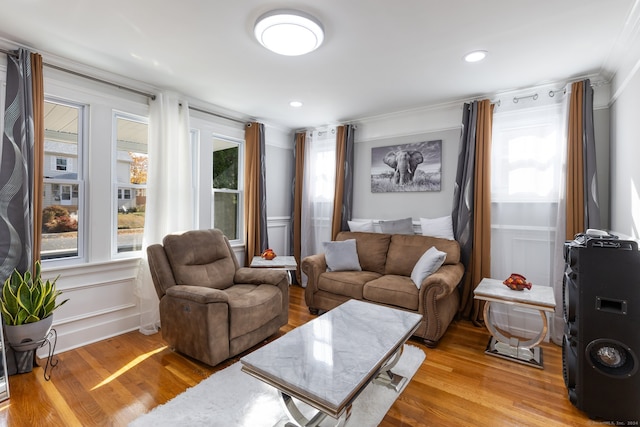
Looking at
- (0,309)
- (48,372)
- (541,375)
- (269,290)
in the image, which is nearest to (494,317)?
(541,375)

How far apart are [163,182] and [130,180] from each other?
362 mm

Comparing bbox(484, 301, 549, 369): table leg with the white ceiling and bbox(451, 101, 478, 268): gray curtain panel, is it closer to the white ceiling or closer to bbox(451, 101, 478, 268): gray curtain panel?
bbox(451, 101, 478, 268): gray curtain panel

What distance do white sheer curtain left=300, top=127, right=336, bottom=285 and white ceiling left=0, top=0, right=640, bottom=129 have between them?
4.13 ft

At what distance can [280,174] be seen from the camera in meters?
4.90

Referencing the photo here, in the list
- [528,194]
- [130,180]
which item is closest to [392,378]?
[528,194]

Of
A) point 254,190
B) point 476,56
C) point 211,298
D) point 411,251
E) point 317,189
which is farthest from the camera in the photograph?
point 317,189

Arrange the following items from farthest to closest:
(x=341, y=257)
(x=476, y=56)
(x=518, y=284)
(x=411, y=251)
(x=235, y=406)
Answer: (x=341, y=257)
(x=411, y=251)
(x=518, y=284)
(x=476, y=56)
(x=235, y=406)

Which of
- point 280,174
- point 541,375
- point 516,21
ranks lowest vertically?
point 541,375

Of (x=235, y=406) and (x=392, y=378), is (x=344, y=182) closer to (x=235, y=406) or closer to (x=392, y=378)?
(x=392, y=378)

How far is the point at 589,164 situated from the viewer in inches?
108

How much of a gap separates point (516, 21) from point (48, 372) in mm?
4124

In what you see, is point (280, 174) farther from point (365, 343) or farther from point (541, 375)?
point (541, 375)

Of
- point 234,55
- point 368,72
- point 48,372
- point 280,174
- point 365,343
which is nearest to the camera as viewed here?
point 365,343

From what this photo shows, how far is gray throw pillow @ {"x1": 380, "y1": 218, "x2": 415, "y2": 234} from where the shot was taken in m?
3.82
